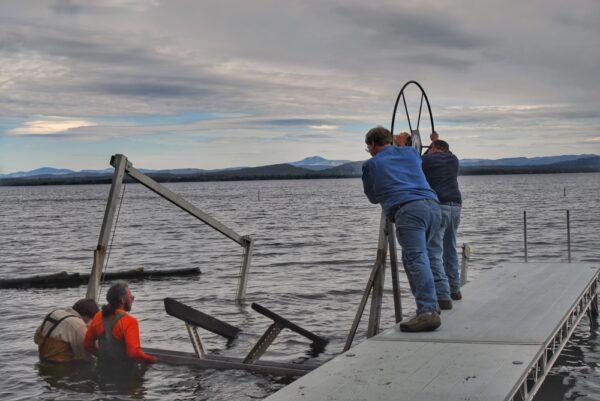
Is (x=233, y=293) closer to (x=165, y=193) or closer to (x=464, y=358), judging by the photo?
(x=165, y=193)

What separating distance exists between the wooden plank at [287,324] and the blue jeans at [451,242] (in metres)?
2.30

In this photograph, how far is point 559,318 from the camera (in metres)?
8.35

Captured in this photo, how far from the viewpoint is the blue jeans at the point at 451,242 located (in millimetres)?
9156

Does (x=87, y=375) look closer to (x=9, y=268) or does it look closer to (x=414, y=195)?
(x=414, y=195)

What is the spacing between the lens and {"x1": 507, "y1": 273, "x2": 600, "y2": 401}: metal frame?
20.8 ft

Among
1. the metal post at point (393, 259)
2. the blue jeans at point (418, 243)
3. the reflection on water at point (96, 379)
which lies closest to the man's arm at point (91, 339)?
the reflection on water at point (96, 379)

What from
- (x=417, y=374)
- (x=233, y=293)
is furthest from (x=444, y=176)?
(x=233, y=293)

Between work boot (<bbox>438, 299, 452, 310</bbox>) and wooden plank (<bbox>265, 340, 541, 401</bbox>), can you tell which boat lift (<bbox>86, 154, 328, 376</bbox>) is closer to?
work boot (<bbox>438, 299, 452, 310</bbox>)

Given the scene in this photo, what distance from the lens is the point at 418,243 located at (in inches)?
300

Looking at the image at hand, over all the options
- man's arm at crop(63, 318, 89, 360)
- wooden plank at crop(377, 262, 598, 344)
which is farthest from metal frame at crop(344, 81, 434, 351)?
man's arm at crop(63, 318, 89, 360)

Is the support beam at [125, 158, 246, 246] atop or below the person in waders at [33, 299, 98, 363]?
atop

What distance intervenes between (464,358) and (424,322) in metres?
1.13

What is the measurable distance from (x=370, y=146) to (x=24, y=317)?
39.3 ft

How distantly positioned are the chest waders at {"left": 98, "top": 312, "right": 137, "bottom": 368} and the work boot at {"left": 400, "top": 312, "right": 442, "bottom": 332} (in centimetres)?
388
